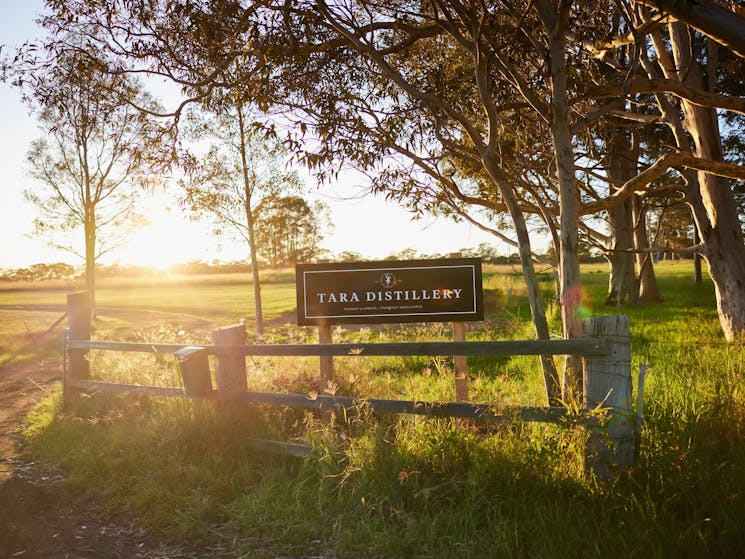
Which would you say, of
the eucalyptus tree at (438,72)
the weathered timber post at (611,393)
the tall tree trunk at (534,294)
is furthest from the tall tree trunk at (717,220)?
the weathered timber post at (611,393)

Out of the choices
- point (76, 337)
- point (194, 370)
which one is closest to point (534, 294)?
point (194, 370)

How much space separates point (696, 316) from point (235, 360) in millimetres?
13127

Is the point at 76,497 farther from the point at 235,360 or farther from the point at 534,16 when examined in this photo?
the point at 534,16

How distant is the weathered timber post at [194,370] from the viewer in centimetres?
547

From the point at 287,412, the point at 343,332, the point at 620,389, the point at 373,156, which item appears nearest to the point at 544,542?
the point at 620,389

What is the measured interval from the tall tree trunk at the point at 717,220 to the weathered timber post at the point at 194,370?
9729mm

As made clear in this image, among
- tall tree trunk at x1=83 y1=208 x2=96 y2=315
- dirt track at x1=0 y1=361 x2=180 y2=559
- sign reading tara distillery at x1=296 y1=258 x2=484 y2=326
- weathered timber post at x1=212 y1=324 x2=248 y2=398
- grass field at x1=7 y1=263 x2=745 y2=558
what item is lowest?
dirt track at x1=0 y1=361 x2=180 y2=559

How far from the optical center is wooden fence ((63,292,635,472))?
13.1 feet

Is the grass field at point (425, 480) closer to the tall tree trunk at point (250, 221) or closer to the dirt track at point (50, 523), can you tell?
the dirt track at point (50, 523)

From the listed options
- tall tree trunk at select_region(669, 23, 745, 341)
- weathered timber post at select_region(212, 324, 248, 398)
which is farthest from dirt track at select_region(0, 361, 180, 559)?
tall tree trunk at select_region(669, 23, 745, 341)

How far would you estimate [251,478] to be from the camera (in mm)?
4871

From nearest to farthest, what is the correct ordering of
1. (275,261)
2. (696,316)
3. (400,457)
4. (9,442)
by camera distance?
(400,457) → (9,442) → (696,316) → (275,261)

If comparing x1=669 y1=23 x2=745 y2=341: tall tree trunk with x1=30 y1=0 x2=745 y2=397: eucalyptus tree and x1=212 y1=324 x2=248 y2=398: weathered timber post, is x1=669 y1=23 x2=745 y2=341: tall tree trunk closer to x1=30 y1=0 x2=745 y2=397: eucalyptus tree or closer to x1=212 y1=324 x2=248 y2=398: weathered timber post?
x1=30 y1=0 x2=745 y2=397: eucalyptus tree

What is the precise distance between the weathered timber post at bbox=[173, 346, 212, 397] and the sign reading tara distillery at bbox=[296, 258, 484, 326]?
1490 mm
